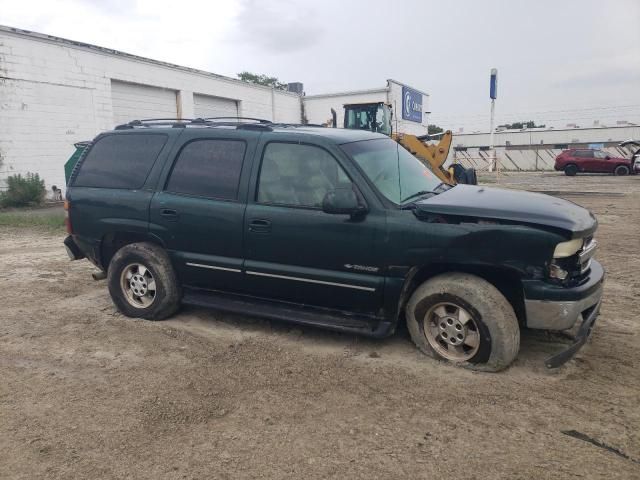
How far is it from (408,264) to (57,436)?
8.68 feet

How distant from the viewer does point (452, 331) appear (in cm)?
395

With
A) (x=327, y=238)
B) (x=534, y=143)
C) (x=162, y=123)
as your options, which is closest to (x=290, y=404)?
(x=327, y=238)

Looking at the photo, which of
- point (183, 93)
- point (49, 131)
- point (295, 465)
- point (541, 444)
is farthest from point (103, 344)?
point (183, 93)

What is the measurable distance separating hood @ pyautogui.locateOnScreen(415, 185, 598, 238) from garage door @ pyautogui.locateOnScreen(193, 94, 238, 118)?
62.9 feet

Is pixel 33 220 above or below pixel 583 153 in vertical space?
below

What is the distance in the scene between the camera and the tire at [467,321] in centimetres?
372

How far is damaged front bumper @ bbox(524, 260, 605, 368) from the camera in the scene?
11.7 feet

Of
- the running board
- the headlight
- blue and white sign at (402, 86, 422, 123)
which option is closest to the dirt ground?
the running board

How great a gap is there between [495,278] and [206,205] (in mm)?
2579

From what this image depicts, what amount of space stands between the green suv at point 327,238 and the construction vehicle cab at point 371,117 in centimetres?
1094

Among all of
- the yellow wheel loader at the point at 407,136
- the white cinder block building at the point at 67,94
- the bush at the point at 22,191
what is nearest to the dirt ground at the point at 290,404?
the yellow wheel loader at the point at 407,136

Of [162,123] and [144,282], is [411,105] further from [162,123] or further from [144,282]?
[144,282]

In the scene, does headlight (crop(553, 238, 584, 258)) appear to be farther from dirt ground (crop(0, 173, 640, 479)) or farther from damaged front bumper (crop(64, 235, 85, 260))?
damaged front bumper (crop(64, 235, 85, 260))

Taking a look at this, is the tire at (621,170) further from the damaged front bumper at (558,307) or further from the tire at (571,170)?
the damaged front bumper at (558,307)
